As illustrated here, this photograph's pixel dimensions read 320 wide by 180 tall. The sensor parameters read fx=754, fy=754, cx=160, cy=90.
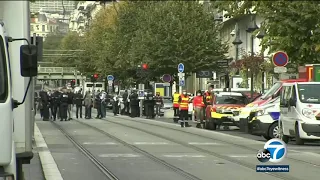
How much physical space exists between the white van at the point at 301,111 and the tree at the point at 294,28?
5877 mm

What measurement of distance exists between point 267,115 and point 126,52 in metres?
39.9

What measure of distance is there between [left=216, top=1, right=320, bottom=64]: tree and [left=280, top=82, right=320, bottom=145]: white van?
231 inches

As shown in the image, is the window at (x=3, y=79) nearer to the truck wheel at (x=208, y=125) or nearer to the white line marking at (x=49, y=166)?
the white line marking at (x=49, y=166)

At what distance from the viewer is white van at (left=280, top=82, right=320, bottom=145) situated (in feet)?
71.2

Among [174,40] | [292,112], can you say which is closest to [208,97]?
[292,112]

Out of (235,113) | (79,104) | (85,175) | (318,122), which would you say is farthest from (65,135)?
(79,104)

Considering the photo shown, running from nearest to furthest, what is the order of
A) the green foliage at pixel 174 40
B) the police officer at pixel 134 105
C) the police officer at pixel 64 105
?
the police officer at pixel 64 105 → the police officer at pixel 134 105 → the green foliage at pixel 174 40

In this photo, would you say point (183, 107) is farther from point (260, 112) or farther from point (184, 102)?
point (260, 112)

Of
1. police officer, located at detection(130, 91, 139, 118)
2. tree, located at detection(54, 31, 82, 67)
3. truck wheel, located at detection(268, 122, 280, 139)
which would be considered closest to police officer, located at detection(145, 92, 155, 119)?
police officer, located at detection(130, 91, 139, 118)

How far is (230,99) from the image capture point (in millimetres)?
32281

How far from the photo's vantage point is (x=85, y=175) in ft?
48.3

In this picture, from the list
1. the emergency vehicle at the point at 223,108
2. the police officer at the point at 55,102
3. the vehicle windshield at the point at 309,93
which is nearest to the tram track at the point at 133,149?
the vehicle windshield at the point at 309,93

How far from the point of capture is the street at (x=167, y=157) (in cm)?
1487

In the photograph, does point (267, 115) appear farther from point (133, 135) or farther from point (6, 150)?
point (6, 150)
